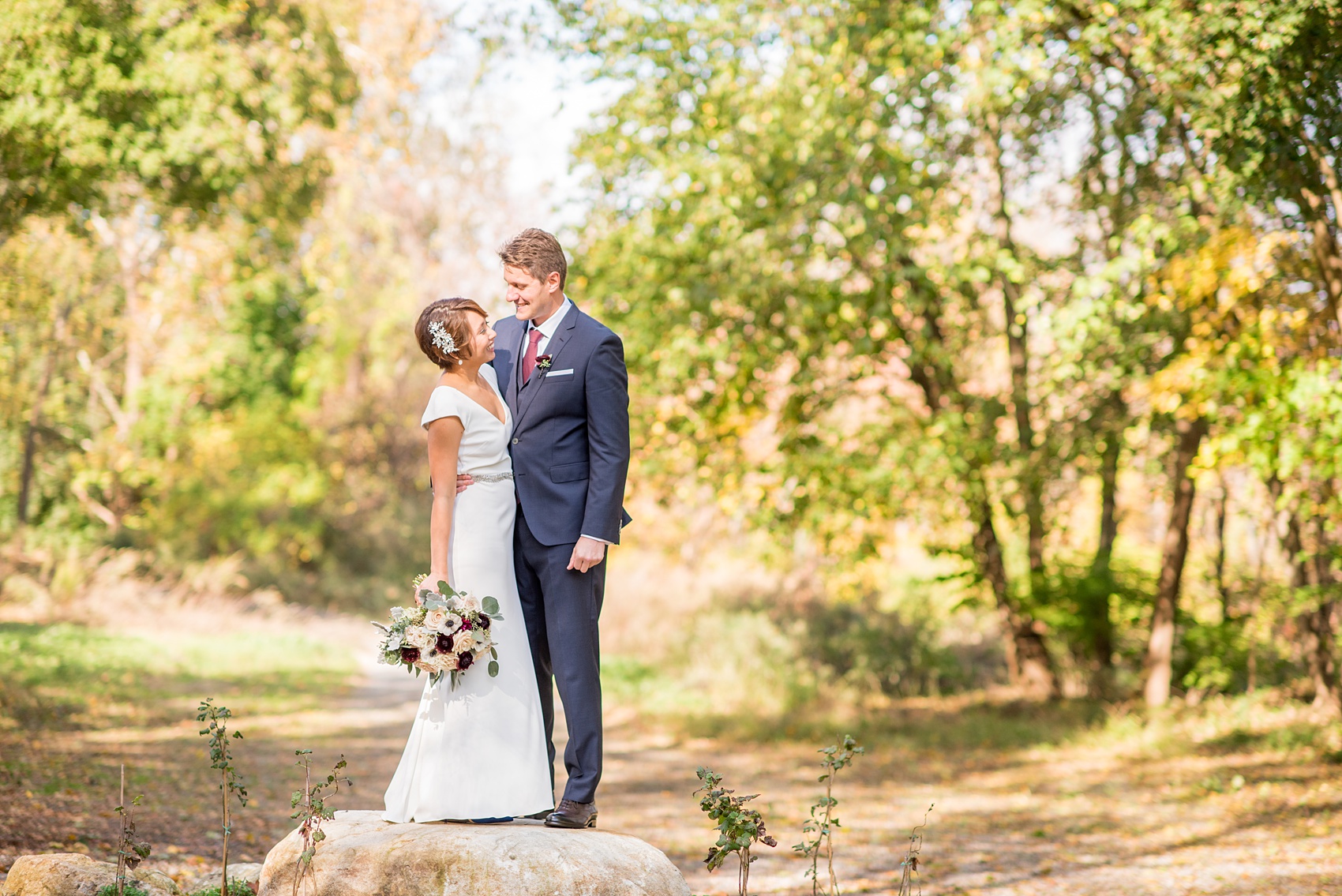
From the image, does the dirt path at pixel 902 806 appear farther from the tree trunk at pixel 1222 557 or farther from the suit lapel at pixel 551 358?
the suit lapel at pixel 551 358

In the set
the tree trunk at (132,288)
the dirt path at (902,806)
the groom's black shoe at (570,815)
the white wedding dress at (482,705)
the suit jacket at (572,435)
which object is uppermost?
the tree trunk at (132,288)

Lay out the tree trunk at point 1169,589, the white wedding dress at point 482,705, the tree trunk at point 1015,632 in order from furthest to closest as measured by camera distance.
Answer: the tree trunk at point 1015,632
the tree trunk at point 1169,589
the white wedding dress at point 482,705

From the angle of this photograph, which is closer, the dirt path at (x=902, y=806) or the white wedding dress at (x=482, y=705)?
the white wedding dress at (x=482, y=705)

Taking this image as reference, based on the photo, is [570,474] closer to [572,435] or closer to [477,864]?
[572,435]

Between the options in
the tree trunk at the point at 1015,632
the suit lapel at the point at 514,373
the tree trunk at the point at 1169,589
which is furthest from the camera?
the tree trunk at the point at 1015,632

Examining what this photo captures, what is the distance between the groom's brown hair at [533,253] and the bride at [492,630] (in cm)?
24

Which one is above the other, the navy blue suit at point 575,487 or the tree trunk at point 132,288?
the tree trunk at point 132,288

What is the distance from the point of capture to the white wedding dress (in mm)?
3994

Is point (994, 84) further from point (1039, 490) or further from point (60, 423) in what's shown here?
point (60, 423)

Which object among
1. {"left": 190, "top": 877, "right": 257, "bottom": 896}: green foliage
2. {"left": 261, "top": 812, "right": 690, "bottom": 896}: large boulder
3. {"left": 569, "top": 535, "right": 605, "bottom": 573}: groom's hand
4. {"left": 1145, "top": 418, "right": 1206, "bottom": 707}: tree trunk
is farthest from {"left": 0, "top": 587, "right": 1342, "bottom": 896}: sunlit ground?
{"left": 569, "top": 535, "right": 605, "bottom": 573}: groom's hand

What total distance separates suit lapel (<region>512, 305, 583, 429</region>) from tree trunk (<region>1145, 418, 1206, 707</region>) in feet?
24.4

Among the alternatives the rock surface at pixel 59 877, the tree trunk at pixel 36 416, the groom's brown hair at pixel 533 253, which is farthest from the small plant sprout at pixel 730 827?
the tree trunk at pixel 36 416

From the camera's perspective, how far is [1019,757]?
9398 mm

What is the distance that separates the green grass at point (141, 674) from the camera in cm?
925
